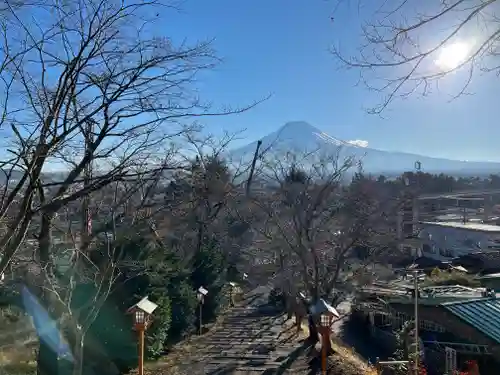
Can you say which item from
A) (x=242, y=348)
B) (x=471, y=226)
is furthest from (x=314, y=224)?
(x=471, y=226)

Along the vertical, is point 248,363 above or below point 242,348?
above

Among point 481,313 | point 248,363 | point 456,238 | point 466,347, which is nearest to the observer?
point 248,363

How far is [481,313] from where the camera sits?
425 inches

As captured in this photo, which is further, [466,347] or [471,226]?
[471,226]

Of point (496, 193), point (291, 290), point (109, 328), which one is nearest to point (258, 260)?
point (291, 290)

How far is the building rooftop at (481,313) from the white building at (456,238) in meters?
9.05

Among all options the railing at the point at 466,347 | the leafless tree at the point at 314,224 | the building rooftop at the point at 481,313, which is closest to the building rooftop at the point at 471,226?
the leafless tree at the point at 314,224

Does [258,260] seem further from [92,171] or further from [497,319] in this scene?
[92,171]

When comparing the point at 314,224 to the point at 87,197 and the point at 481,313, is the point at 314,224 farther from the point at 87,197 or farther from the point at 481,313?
the point at 87,197

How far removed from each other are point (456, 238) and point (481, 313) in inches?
553

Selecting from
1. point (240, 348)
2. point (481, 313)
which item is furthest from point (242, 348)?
point (481, 313)

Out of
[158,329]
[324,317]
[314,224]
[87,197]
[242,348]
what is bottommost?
[242,348]

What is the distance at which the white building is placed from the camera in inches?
848

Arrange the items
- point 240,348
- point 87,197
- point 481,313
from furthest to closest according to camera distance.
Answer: point 240,348 < point 481,313 < point 87,197
